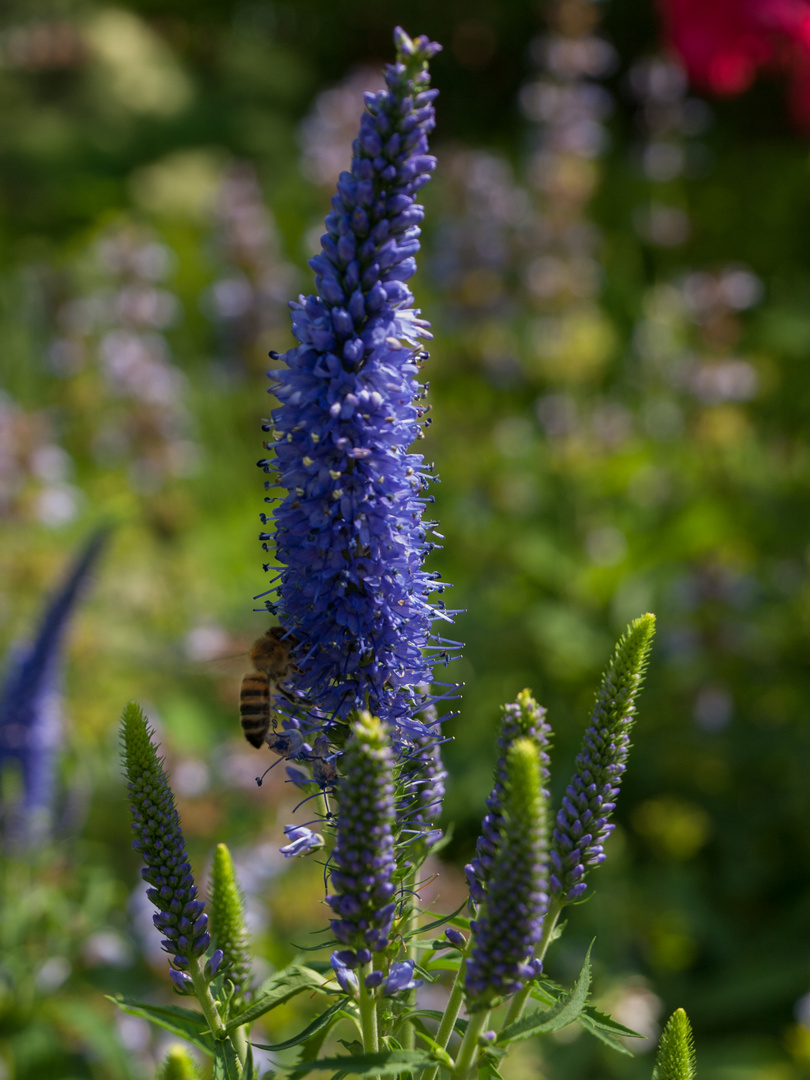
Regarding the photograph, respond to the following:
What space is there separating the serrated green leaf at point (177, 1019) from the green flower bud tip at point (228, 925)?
0.08 m

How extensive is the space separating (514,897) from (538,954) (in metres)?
0.37

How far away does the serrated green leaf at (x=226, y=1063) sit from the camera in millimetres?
1522

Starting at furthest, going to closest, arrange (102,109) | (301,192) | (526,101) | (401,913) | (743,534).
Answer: (102,109)
(301,192)
(526,101)
(743,534)
(401,913)

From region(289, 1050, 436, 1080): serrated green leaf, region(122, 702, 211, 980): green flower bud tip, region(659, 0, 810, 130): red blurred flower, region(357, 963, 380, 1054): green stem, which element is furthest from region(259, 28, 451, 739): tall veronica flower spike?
region(659, 0, 810, 130): red blurred flower

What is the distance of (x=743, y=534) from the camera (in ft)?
21.8

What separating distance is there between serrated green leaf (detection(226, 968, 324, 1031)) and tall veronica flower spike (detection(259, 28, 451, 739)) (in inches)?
16.6

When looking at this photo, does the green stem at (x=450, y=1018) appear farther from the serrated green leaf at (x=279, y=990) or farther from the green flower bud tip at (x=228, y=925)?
the green flower bud tip at (x=228, y=925)

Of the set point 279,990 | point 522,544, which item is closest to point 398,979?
point 279,990

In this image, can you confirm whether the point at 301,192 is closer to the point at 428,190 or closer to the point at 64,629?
the point at 428,190

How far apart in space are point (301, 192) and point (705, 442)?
26.8 ft

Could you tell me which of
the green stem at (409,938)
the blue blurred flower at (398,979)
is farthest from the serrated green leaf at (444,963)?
the blue blurred flower at (398,979)

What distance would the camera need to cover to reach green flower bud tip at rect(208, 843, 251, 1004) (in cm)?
166

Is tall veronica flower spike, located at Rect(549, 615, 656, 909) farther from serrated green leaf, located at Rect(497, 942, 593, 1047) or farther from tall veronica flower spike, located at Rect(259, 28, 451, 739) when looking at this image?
tall veronica flower spike, located at Rect(259, 28, 451, 739)

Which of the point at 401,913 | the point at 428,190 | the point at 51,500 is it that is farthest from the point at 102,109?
the point at 401,913
